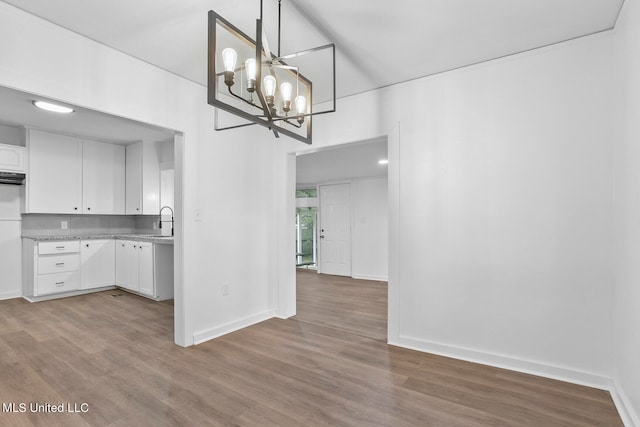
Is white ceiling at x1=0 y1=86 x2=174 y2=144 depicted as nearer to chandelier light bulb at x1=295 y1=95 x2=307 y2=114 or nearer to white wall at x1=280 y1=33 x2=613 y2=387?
chandelier light bulb at x1=295 y1=95 x2=307 y2=114

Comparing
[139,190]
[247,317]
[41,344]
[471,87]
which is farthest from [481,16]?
[139,190]

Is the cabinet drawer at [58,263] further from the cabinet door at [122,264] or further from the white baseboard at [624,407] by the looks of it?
the white baseboard at [624,407]

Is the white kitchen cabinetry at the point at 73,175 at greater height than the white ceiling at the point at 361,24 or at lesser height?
lesser

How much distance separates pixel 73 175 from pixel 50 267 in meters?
1.52

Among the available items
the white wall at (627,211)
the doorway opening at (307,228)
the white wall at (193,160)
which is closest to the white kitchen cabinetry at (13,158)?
the white wall at (193,160)

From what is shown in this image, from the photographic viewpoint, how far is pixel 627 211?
1993mm

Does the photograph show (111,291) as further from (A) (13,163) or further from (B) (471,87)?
(B) (471,87)

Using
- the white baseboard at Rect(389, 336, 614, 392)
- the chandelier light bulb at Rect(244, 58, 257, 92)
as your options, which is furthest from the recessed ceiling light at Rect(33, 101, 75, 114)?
the white baseboard at Rect(389, 336, 614, 392)

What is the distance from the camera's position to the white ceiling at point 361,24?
6.74ft

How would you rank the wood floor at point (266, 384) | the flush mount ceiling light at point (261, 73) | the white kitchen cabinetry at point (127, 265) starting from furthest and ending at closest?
the white kitchen cabinetry at point (127, 265), the wood floor at point (266, 384), the flush mount ceiling light at point (261, 73)

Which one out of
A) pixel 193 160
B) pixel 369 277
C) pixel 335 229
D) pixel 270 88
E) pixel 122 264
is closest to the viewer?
pixel 270 88

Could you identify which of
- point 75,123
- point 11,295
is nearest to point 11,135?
point 75,123

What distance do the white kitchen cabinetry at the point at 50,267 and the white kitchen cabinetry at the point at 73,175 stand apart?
598 millimetres

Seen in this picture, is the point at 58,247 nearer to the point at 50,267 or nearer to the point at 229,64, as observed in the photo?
the point at 50,267
